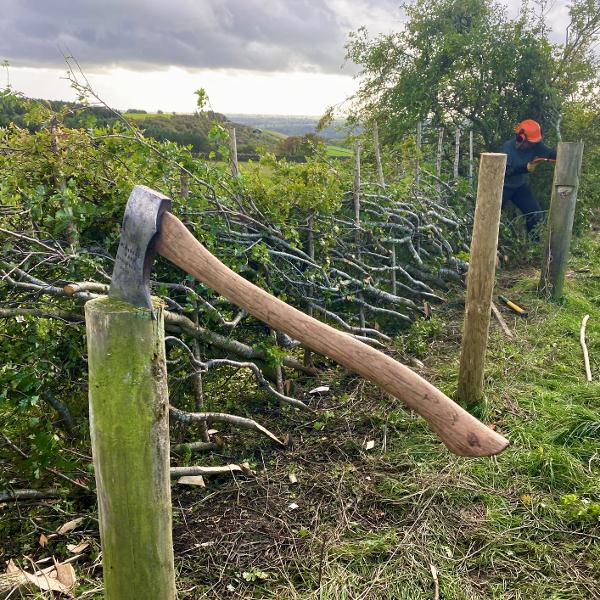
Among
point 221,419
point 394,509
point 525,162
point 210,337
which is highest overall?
point 525,162

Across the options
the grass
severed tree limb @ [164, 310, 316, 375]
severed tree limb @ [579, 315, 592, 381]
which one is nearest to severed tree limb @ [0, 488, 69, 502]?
the grass

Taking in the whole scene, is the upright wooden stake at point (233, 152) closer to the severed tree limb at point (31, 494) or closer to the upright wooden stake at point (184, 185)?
the upright wooden stake at point (184, 185)

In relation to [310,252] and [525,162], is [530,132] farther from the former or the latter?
[310,252]

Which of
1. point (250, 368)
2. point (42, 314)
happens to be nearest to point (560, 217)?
point (250, 368)

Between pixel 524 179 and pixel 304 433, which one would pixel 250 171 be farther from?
pixel 524 179

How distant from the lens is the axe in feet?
4.14

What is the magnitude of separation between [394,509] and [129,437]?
195cm

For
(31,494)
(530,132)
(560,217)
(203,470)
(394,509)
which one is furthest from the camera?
(530,132)

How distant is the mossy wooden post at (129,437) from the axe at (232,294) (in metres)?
0.08

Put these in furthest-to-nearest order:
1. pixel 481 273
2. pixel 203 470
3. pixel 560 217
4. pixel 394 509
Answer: pixel 560 217
pixel 481 273
pixel 203 470
pixel 394 509

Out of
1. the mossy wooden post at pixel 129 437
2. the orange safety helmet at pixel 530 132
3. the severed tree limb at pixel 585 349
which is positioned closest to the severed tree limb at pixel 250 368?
the mossy wooden post at pixel 129 437

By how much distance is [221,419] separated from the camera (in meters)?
3.33

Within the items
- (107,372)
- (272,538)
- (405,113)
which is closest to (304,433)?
(272,538)

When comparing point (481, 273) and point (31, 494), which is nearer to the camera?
point (31, 494)
